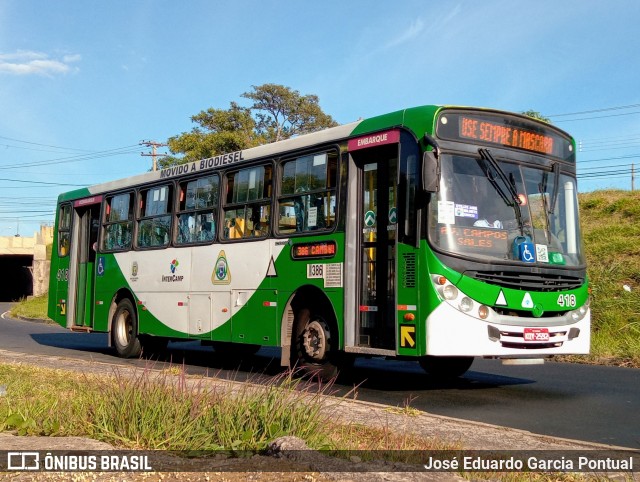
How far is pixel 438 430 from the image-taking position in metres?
7.23

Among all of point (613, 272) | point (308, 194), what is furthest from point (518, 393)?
point (613, 272)

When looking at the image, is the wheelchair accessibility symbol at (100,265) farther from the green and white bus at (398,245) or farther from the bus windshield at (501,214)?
the bus windshield at (501,214)

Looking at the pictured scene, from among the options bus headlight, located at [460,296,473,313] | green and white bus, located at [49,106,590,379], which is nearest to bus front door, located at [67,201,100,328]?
green and white bus, located at [49,106,590,379]

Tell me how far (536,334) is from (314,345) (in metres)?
3.02

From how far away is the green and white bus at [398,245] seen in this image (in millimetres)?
9414

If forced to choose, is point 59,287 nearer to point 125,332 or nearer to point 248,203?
point 125,332

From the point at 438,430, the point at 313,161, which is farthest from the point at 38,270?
the point at 438,430

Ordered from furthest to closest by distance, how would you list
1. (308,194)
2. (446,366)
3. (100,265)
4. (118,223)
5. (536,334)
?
(100,265), (118,223), (446,366), (308,194), (536,334)

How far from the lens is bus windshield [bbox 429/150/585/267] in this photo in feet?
31.1

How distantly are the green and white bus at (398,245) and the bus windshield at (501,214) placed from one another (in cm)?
2

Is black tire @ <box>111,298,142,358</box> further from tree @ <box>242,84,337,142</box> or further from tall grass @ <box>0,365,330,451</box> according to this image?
tree @ <box>242,84,337,142</box>

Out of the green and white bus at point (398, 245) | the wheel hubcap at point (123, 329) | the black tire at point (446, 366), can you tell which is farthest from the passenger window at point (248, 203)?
the wheel hubcap at point (123, 329)

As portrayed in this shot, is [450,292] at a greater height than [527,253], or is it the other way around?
[527,253]

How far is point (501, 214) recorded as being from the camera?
32.1 feet
